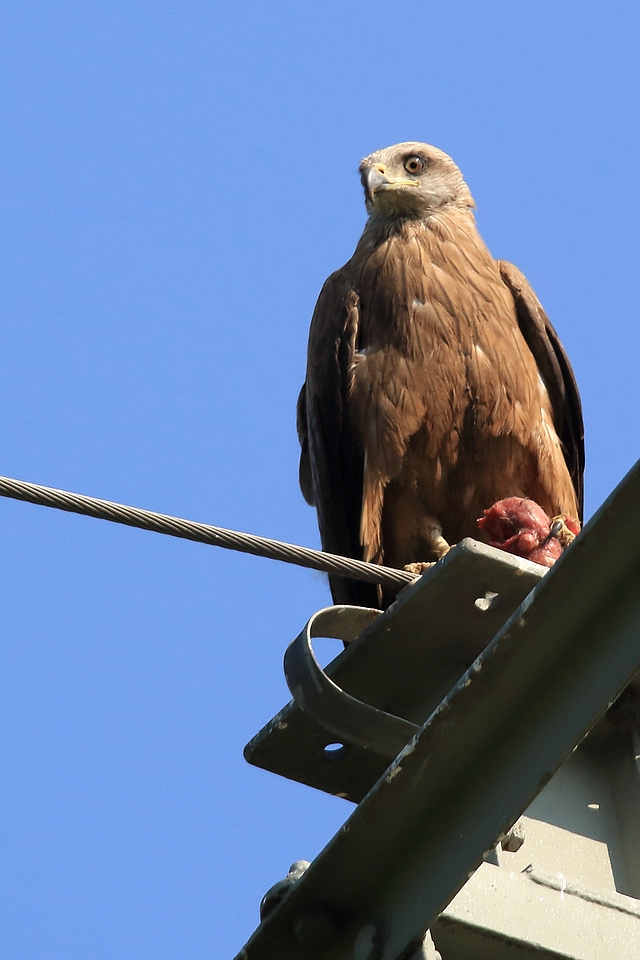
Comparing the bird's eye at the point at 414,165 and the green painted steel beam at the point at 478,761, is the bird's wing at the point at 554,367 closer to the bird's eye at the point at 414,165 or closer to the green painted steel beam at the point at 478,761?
the bird's eye at the point at 414,165

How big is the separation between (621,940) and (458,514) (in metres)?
3.68

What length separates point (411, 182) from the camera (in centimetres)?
748

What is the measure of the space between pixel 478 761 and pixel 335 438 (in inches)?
164

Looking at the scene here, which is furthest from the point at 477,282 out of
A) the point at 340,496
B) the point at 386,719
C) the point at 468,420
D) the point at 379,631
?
the point at 386,719

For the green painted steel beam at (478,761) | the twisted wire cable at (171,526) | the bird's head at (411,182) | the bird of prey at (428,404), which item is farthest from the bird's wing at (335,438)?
the green painted steel beam at (478,761)

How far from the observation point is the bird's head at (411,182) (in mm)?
7395

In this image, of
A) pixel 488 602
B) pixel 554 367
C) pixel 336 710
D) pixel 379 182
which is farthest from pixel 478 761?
pixel 379 182

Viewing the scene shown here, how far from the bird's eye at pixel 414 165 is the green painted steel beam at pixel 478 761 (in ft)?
17.8

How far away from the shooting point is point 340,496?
678 cm

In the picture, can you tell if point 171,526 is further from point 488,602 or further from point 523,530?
point 523,530

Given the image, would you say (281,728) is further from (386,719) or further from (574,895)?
(574,895)

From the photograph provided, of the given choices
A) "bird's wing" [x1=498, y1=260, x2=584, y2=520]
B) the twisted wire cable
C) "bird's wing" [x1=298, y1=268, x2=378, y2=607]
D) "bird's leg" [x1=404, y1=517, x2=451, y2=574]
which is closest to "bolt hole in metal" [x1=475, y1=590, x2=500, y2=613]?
the twisted wire cable

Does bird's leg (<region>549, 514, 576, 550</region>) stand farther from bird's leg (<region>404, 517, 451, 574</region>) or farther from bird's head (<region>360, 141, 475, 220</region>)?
bird's head (<region>360, 141, 475, 220</region>)

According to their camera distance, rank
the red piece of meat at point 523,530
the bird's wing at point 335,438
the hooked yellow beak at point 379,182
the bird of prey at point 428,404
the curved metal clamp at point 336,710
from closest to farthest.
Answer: the curved metal clamp at point 336,710
the red piece of meat at point 523,530
the bird of prey at point 428,404
the bird's wing at point 335,438
the hooked yellow beak at point 379,182
